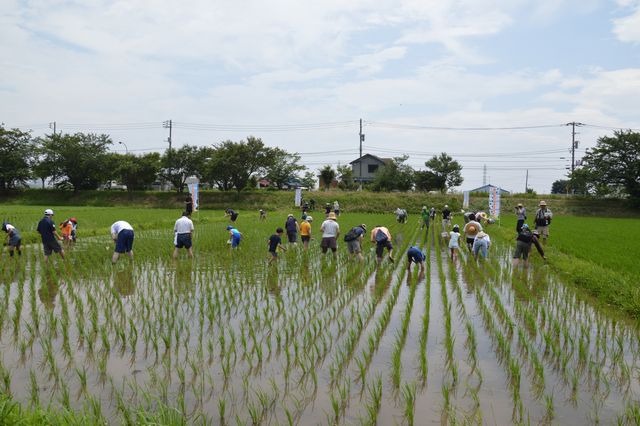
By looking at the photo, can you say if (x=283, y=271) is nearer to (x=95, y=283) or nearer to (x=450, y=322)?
(x=95, y=283)

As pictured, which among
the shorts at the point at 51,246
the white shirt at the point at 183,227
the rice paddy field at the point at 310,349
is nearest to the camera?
the rice paddy field at the point at 310,349

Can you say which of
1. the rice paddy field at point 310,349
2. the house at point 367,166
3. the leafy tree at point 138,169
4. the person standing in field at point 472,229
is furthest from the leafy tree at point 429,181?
the rice paddy field at point 310,349

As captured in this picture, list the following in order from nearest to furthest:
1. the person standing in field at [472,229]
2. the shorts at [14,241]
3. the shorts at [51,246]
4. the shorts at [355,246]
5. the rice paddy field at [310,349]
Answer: the rice paddy field at [310,349] → the shorts at [51,246] → the shorts at [14,241] → the shorts at [355,246] → the person standing in field at [472,229]

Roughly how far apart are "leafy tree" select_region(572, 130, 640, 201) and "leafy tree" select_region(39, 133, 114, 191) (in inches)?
1661

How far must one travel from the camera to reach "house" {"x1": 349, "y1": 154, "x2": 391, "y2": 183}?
59594mm

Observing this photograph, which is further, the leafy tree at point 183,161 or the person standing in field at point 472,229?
the leafy tree at point 183,161

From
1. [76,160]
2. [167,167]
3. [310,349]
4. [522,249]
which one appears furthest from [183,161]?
[310,349]

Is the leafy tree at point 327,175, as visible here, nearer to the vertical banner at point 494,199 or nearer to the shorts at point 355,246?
the vertical banner at point 494,199

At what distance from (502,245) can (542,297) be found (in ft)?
29.7

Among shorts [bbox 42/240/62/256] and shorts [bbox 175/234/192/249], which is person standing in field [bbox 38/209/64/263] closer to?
shorts [bbox 42/240/62/256]

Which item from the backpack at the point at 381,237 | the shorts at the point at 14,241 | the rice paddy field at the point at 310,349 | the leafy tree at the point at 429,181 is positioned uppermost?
the leafy tree at the point at 429,181

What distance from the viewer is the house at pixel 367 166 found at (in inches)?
2346

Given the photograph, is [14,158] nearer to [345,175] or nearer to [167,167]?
[167,167]

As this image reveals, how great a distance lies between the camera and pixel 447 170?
1912 inches
